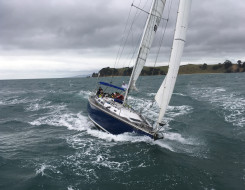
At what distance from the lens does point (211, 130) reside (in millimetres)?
17828

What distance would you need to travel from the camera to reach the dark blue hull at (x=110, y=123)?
46.8 feet

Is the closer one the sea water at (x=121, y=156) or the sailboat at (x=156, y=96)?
the sea water at (x=121, y=156)

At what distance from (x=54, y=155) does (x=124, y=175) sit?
5121 millimetres

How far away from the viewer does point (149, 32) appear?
16.3 meters

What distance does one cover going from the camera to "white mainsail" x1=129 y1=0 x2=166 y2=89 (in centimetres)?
1591

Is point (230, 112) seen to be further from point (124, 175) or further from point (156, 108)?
point (124, 175)

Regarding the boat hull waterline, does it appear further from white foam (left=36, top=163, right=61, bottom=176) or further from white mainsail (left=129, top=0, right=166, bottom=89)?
white foam (left=36, top=163, right=61, bottom=176)

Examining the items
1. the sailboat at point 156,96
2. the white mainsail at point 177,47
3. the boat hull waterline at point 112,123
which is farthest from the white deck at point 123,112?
the white mainsail at point 177,47

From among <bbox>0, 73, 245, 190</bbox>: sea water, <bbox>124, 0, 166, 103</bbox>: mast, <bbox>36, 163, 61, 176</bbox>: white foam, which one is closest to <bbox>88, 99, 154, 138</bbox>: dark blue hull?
<bbox>0, 73, 245, 190</bbox>: sea water

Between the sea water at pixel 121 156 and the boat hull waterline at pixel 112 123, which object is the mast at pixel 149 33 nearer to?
the boat hull waterline at pixel 112 123

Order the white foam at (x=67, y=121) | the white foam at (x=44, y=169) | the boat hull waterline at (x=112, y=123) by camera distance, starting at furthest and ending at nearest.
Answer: the white foam at (x=67, y=121)
the boat hull waterline at (x=112, y=123)
the white foam at (x=44, y=169)

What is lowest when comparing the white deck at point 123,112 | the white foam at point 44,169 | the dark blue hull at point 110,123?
the white foam at point 44,169

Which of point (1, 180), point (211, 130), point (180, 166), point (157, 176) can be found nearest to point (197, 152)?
point (180, 166)

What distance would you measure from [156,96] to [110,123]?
4539mm
